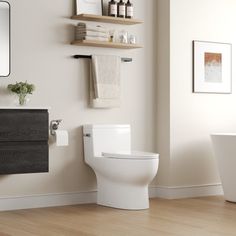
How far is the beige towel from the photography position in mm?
5406

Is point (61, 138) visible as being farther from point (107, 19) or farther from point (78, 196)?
point (107, 19)

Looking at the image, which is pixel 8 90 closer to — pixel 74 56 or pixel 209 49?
pixel 74 56

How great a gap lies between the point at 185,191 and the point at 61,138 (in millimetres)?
1494

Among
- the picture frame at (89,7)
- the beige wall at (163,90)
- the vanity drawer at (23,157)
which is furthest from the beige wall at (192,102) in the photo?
the vanity drawer at (23,157)

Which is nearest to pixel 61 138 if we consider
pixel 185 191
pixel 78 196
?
pixel 78 196

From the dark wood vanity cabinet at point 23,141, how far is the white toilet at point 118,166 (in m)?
0.54

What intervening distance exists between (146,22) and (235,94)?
50.0 inches

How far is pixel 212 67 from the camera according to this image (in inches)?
241

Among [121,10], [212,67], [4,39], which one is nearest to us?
[4,39]

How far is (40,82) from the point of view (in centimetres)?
521

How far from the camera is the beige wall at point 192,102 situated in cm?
582

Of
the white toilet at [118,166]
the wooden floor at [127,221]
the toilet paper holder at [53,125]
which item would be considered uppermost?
the toilet paper holder at [53,125]

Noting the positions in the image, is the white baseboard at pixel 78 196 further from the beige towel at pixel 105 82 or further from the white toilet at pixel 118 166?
the beige towel at pixel 105 82

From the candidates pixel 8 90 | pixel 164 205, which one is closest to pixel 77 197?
pixel 164 205
